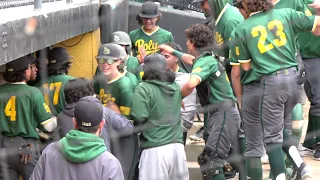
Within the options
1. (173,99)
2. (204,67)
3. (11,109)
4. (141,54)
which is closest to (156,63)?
(173,99)

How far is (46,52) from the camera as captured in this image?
215 inches

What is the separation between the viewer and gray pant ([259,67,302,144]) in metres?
5.05

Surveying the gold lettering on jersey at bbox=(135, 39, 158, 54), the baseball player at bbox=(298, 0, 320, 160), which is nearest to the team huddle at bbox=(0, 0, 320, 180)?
the baseball player at bbox=(298, 0, 320, 160)

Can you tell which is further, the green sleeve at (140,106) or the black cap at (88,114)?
the green sleeve at (140,106)

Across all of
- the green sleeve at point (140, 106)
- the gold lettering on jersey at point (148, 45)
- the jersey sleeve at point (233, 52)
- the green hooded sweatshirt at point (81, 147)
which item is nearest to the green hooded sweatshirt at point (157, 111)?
the green sleeve at point (140, 106)

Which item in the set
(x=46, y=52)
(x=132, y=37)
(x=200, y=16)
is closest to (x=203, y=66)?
(x=46, y=52)

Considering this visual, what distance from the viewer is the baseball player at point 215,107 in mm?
5496

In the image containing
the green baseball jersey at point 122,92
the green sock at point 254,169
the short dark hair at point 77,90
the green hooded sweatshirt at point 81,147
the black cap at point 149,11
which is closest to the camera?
the green hooded sweatshirt at point 81,147

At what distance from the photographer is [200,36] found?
5.43m

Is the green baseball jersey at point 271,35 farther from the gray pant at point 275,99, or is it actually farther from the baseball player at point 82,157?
the baseball player at point 82,157

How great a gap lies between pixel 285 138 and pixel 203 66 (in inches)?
31.3

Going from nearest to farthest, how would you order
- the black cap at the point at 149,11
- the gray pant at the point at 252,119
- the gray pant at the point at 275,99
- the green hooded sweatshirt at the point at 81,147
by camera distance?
the green hooded sweatshirt at the point at 81,147, the gray pant at the point at 275,99, the gray pant at the point at 252,119, the black cap at the point at 149,11

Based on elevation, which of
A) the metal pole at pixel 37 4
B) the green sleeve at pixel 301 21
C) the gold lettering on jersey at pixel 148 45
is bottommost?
the gold lettering on jersey at pixel 148 45

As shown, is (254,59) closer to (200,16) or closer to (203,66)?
(203,66)
